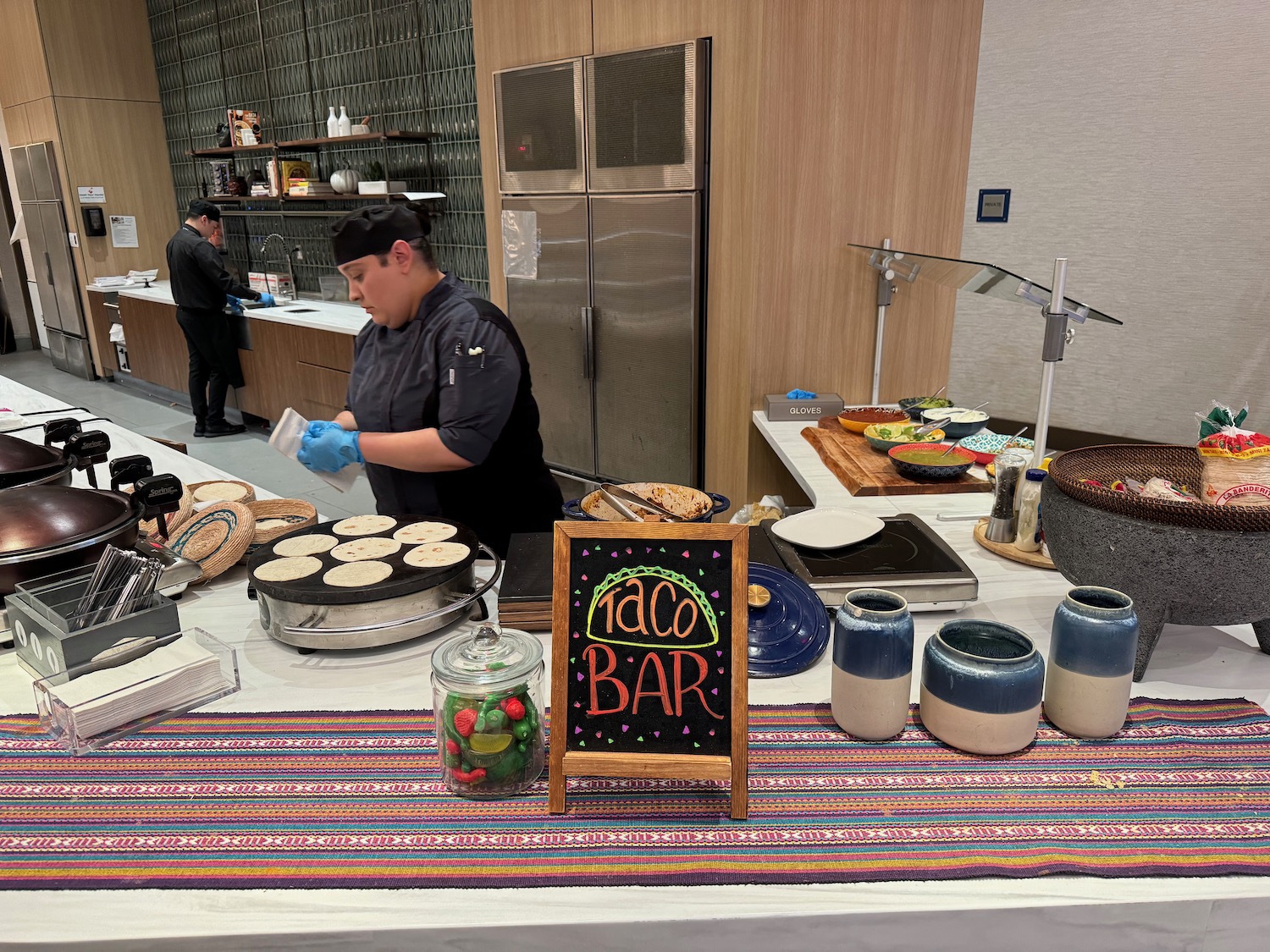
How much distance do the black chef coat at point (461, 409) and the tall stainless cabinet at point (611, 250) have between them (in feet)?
4.79

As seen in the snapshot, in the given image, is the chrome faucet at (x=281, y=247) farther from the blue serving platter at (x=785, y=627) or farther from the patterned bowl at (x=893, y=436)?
the blue serving platter at (x=785, y=627)

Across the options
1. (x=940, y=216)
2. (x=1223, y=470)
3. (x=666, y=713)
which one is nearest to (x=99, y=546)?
(x=666, y=713)

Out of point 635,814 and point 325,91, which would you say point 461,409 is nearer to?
point 635,814

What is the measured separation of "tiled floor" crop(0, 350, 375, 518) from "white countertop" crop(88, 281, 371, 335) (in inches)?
36.0

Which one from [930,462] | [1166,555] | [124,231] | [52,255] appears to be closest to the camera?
[1166,555]

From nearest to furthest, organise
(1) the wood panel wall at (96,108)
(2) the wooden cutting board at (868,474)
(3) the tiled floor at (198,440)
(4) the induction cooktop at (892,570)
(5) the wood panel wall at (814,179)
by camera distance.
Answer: (4) the induction cooktop at (892,570)
(2) the wooden cutting board at (868,474)
(5) the wood panel wall at (814,179)
(3) the tiled floor at (198,440)
(1) the wood panel wall at (96,108)

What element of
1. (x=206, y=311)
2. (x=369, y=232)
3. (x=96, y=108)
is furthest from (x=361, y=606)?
(x=96, y=108)

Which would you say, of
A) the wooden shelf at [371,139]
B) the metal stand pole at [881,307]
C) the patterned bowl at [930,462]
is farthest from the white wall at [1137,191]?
the wooden shelf at [371,139]

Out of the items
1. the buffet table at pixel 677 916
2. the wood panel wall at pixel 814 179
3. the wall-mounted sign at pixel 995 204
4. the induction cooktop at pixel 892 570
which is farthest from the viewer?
the wall-mounted sign at pixel 995 204

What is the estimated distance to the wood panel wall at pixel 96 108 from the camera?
7984mm

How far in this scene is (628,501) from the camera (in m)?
1.80

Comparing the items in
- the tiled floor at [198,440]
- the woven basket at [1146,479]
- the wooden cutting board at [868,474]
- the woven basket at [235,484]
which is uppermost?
the woven basket at [1146,479]

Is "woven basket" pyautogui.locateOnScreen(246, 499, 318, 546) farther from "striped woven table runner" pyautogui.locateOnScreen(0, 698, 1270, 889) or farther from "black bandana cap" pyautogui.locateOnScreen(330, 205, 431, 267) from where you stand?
"striped woven table runner" pyautogui.locateOnScreen(0, 698, 1270, 889)

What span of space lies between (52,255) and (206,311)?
373 centimetres
